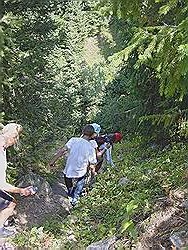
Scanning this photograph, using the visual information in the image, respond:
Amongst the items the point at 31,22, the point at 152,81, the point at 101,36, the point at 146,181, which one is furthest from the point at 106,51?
the point at 146,181

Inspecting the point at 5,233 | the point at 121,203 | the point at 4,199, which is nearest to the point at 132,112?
the point at 121,203

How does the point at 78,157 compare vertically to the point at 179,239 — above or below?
above

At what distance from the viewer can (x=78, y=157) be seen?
287 inches

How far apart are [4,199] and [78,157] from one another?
1608 millimetres

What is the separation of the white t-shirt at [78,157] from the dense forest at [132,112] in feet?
1.83

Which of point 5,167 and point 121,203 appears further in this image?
point 121,203

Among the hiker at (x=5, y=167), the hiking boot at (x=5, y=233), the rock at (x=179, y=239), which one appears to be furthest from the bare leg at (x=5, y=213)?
the rock at (x=179, y=239)

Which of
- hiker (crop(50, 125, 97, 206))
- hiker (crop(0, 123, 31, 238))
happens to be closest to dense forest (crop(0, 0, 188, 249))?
hiker (crop(50, 125, 97, 206))

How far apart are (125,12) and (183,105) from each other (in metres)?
3.75

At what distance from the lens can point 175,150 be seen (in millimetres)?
9164

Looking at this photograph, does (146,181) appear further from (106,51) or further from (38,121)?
(106,51)

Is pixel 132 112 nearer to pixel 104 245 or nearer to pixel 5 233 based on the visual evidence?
pixel 5 233

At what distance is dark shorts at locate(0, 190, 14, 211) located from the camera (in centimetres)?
591

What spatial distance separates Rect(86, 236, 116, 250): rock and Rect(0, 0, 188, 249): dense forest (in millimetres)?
76
